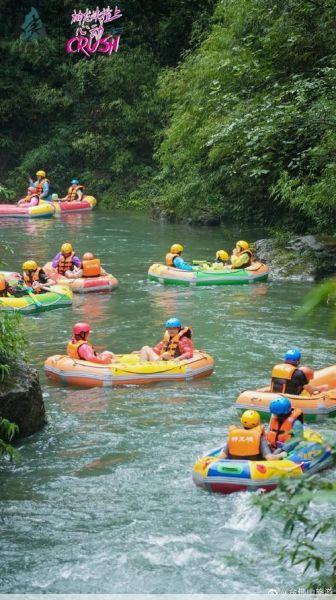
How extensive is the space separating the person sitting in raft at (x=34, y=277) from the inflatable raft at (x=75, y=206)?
11.9 meters

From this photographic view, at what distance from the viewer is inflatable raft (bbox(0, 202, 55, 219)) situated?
28.4 m

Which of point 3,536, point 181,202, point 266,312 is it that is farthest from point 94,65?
point 3,536

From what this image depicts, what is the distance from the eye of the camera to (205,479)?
29.9 feet

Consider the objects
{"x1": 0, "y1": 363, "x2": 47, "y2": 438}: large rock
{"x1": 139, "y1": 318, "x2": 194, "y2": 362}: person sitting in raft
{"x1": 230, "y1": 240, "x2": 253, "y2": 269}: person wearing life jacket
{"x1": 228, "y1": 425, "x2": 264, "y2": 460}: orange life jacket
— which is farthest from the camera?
{"x1": 230, "y1": 240, "x2": 253, "y2": 269}: person wearing life jacket

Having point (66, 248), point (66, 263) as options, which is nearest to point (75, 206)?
point (66, 263)

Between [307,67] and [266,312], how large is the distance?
6045 millimetres

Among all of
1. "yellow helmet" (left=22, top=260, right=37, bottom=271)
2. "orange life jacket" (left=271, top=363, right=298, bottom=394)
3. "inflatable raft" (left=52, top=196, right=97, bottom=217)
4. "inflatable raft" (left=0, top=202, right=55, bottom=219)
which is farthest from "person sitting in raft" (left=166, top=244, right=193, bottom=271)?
"inflatable raft" (left=52, top=196, right=97, bottom=217)

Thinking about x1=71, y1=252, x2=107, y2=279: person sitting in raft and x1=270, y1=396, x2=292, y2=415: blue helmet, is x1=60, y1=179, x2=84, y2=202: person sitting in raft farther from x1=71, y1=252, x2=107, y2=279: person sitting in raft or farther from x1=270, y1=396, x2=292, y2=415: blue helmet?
x1=270, y1=396, x2=292, y2=415: blue helmet

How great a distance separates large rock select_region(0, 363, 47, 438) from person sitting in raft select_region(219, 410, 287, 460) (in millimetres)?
2319

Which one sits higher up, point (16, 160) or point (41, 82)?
point (41, 82)

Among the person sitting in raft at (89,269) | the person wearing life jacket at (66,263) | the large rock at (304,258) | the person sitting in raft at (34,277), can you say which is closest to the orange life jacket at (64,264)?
the person wearing life jacket at (66,263)

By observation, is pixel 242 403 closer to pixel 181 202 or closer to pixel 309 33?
pixel 309 33

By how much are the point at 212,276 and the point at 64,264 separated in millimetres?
2841

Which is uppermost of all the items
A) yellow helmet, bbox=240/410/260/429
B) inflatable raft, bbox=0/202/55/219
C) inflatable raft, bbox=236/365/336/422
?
inflatable raft, bbox=0/202/55/219
